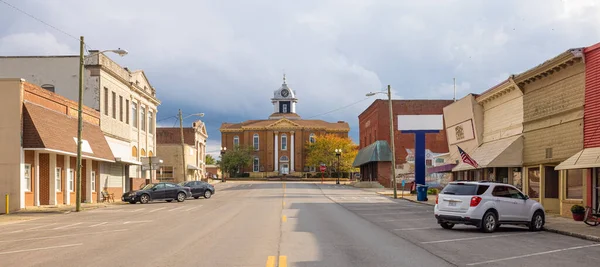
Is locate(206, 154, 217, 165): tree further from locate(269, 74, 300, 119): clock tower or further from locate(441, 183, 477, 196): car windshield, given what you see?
locate(441, 183, 477, 196): car windshield

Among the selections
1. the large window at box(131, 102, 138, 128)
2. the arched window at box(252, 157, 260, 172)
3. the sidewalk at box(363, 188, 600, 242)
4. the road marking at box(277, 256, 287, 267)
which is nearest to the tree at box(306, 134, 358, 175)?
the arched window at box(252, 157, 260, 172)

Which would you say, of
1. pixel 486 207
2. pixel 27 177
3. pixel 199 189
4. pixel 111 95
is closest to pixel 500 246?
pixel 486 207

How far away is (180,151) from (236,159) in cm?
3835

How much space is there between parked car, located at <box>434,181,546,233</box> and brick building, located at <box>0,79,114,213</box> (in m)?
20.8

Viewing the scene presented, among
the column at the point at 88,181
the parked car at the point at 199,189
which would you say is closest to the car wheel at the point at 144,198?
the column at the point at 88,181

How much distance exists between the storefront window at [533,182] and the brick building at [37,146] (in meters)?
23.8

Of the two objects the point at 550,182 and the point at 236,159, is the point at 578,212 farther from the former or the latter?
the point at 236,159

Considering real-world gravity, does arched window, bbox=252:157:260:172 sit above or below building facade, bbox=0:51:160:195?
below

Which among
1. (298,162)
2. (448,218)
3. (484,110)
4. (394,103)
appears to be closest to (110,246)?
(448,218)

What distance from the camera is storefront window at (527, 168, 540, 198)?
30.0m

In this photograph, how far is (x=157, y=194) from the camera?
4156 cm

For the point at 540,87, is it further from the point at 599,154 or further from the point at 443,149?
the point at 443,149

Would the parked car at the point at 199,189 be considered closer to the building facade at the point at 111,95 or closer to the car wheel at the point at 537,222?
the building facade at the point at 111,95

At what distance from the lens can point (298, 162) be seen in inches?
5049
